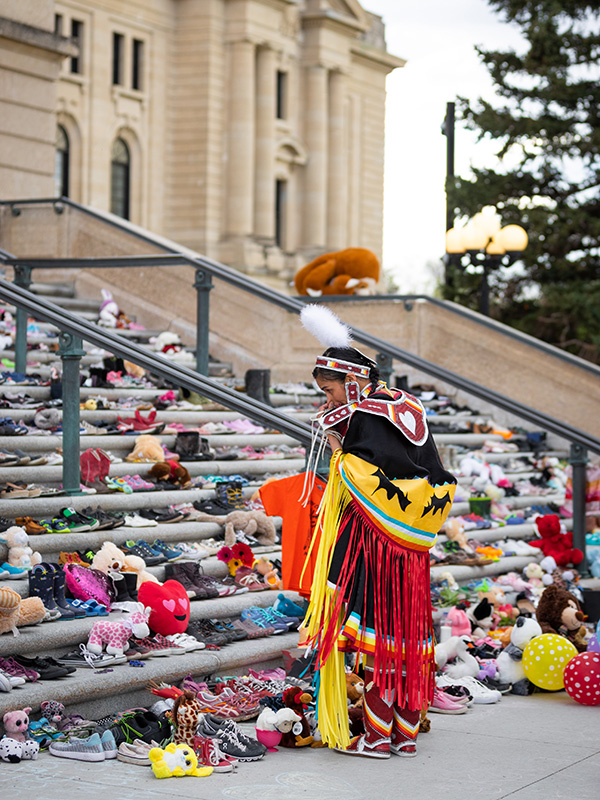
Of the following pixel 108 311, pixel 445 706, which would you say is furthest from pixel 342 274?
pixel 445 706

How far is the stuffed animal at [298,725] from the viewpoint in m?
5.39

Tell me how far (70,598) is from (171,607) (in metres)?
0.59

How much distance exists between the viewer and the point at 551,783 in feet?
15.9

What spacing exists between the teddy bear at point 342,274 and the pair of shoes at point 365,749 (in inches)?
435

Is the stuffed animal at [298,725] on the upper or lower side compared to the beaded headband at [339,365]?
lower

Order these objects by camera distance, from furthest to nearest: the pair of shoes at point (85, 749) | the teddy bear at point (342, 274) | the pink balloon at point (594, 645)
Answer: the teddy bear at point (342, 274), the pink balloon at point (594, 645), the pair of shoes at point (85, 749)

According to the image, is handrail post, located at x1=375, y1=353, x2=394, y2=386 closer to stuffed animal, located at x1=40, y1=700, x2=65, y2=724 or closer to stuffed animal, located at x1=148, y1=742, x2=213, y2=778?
stuffed animal, located at x1=40, y1=700, x2=65, y2=724

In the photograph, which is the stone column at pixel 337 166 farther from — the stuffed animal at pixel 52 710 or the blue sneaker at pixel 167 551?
the stuffed animal at pixel 52 710

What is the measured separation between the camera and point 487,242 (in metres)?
17.9

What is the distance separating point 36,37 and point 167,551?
10.1 m

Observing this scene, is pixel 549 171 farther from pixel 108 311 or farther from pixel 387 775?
pixel 387 775

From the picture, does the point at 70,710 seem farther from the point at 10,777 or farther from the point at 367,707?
the point at 367,707

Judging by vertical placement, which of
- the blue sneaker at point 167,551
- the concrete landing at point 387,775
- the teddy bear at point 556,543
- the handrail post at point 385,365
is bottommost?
the concrete landing at point 387,775

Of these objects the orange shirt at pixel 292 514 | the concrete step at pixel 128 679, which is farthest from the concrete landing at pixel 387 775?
the orange shirt at pixel 292 514
